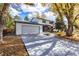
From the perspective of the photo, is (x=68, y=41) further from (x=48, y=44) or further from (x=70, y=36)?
(x=48, y=44)

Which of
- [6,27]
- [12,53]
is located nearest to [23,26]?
[6,27]

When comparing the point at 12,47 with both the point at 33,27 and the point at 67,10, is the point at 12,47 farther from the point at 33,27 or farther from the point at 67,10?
the point at 67,10

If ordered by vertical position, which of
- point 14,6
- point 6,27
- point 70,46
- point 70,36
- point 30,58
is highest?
point 14,6

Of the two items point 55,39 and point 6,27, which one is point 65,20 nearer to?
point 55,39

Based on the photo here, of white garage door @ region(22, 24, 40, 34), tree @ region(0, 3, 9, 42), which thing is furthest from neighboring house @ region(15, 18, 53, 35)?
tree @ region(0, 3, 9, 42)

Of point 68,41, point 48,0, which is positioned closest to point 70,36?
point 68,41

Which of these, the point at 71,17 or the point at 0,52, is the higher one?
the point at 71,17

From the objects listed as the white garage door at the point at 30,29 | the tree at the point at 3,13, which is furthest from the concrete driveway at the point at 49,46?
the tree at the point at 3,13

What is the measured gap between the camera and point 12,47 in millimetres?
1683

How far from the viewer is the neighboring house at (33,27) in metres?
1.67

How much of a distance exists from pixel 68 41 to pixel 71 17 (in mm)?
254

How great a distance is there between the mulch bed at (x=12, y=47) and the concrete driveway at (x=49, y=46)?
0.17ft

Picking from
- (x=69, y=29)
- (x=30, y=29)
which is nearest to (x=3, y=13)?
(x=30, y=29)

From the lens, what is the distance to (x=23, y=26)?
1666mm
